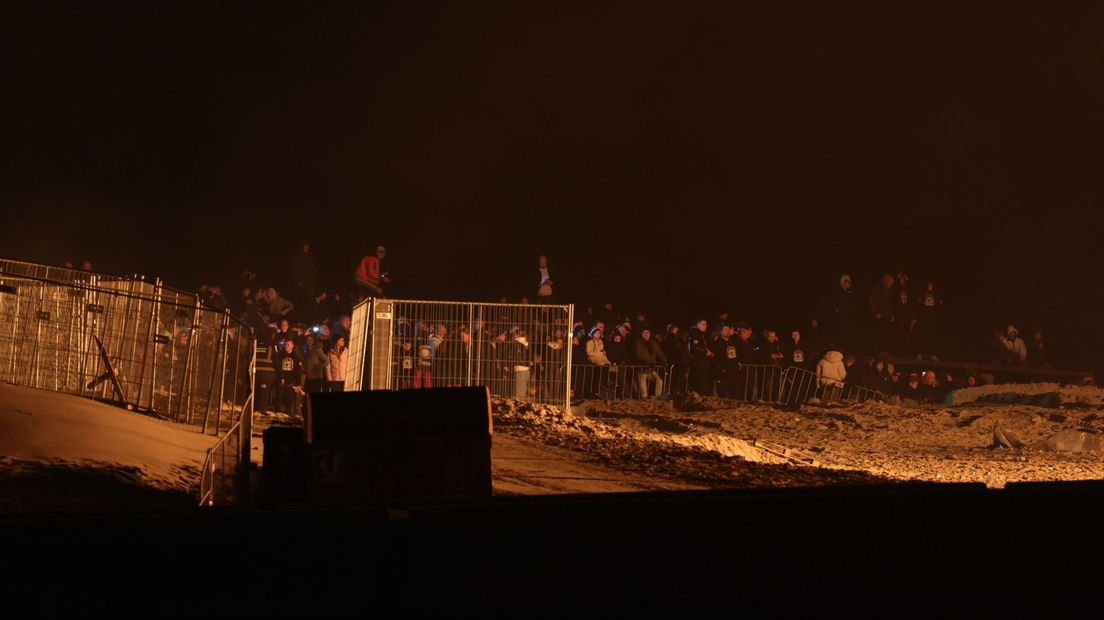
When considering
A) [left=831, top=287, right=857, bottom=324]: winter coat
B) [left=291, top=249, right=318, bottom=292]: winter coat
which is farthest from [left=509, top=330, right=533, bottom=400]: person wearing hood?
[left=831, top=287, right=857, bottom=324]: winter coat

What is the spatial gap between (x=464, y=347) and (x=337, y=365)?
184 cm

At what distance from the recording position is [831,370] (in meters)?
23.0

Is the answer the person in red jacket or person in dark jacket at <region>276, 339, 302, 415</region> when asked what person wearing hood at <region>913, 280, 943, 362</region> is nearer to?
the person in red jacket

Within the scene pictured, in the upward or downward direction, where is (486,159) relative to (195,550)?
upward

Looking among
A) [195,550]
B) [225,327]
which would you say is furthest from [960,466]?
[195,550]

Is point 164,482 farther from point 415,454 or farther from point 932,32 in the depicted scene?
point 932,32

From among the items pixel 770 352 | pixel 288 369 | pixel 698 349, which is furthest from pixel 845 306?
pixel 288 369

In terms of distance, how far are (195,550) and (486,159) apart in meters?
31.2

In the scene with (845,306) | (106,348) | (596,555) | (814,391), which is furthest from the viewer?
(845,306)

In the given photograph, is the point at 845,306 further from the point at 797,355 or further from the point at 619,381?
the point at 619,381

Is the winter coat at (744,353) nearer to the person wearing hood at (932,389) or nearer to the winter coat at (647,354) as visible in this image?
the winter coat at (647,354)

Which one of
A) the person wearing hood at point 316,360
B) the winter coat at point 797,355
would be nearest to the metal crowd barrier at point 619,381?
the winter coat at point 797,355

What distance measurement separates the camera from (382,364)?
16172mm

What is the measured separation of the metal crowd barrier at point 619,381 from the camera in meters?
21.5
